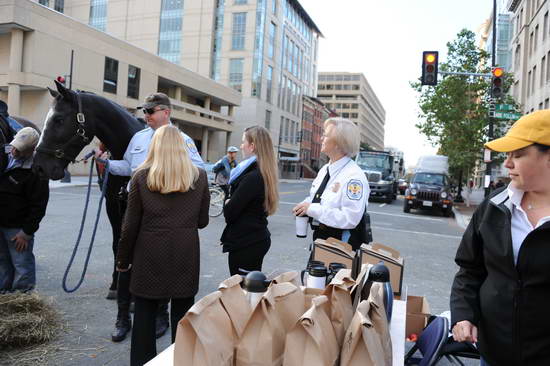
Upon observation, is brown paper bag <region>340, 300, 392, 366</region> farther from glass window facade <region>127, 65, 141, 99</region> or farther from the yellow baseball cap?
glass window facade <region>127, 65, 141, 99</region>

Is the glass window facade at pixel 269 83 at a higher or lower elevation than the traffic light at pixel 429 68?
higher

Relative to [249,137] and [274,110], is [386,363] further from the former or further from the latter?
[274,110]

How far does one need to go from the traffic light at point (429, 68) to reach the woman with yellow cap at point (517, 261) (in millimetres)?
11726

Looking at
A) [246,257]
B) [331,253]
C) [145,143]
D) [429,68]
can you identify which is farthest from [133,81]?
[331,253]

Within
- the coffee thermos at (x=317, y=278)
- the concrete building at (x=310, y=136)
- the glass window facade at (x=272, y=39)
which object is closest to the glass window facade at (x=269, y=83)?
the glass window facade at (x=272, y=39)

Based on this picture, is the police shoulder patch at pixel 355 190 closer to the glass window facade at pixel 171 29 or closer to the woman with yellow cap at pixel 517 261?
the woman with yellow cap at pixel 517 261

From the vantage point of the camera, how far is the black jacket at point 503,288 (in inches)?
73.9

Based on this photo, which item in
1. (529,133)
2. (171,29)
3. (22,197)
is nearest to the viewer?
(529,133)

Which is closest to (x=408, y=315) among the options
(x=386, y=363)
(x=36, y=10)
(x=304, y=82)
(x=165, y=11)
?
(x=386, y=363)

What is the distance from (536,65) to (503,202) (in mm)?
38110

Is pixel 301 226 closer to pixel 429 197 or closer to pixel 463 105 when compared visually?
pixel 429 197

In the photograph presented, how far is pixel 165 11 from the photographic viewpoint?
62.4 m

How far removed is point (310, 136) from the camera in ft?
294

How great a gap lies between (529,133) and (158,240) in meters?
2.26
